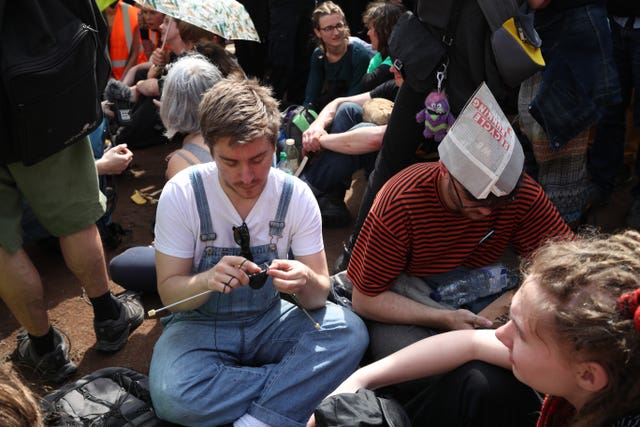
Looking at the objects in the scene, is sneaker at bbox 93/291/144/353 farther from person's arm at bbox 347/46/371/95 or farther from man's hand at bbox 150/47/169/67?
person's arm at bbox 347/46/371/95

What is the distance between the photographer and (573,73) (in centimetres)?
327

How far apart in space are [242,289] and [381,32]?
270 centimetres

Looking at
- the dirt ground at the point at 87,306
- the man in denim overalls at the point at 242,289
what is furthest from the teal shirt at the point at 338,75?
the man in denim overalls at the point at 242,289

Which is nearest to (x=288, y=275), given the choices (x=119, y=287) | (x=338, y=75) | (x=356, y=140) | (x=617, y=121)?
(x=119, y=287)

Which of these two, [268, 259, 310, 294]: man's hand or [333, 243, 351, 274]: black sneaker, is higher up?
[268, 259, 310, 294]: man's hand

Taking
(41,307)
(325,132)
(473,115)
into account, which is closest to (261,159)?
(473,115)

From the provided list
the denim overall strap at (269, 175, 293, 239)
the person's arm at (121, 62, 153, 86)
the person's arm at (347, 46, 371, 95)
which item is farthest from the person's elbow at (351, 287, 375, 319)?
the person's arm at (121, 62, 153, 86)

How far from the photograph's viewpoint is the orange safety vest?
555 centimetres

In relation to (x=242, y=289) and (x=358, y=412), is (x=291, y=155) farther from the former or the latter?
(x=358, y=412)

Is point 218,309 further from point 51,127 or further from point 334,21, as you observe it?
point 334,21

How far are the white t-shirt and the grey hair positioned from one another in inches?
24.9

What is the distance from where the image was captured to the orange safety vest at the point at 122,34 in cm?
555

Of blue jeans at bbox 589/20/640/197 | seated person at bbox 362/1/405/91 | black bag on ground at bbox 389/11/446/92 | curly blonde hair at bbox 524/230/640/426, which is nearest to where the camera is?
curly blonde hair at bbox 524/230/640/426

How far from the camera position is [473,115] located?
228 centimetres
